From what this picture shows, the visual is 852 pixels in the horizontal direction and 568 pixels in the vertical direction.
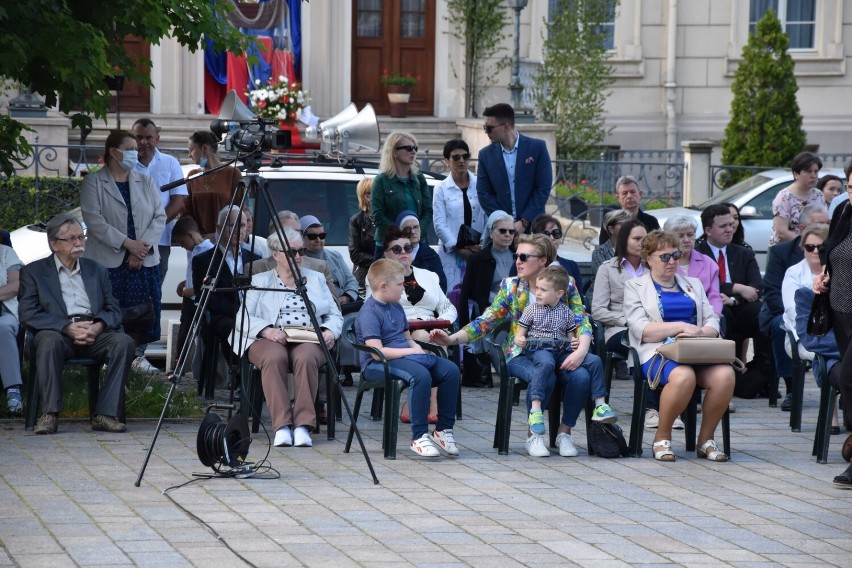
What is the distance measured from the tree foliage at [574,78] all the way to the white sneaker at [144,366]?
1402cm

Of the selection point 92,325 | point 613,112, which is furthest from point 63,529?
point 613,112

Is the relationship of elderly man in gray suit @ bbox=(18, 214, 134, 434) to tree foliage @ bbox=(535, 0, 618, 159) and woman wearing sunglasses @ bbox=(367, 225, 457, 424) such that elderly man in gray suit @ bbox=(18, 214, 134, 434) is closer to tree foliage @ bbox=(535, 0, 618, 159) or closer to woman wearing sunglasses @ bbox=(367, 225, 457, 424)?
woman wearing sunglasses @ bbox=(367, 225, 457, 424)

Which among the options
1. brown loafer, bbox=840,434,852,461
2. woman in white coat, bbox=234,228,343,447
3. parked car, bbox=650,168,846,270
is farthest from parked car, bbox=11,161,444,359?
parked car, bbox=650,168,846,270

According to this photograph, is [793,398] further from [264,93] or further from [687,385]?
[264,93]

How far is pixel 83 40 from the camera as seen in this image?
923cm

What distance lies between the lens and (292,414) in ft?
30.8

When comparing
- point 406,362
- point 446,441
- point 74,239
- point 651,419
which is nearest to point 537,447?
point 446,441

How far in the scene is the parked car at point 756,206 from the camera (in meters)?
17.0

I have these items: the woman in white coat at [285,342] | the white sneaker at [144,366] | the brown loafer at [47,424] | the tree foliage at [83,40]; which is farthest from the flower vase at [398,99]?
the brown loafer at [47,424]

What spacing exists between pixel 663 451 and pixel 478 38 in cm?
1699

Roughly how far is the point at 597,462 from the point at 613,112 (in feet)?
62.1

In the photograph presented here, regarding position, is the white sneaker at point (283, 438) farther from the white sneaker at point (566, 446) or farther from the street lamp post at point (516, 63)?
the street lamp post at point (516, 63)

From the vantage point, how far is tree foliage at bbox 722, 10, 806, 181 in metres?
24.9

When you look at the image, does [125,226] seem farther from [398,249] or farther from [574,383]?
[574,383]
